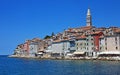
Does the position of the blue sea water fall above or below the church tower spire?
below

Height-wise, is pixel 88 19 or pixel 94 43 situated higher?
pixel 88 19

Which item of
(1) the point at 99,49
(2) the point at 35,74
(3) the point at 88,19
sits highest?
(3) the point at 88,19

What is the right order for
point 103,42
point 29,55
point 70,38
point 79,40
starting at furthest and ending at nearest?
point 29,55, point 70,38, point 79,40, point 103,42

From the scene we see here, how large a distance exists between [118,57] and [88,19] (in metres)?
51.7

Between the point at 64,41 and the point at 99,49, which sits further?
the point at 64,41

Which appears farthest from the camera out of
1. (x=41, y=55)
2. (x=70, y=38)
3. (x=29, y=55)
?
(x=29, y=55)

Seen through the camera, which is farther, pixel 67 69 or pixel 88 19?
pixel 88 19

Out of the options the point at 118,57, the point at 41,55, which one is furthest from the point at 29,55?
the point at 118,57

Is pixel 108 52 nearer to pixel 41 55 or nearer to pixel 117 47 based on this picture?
pixel 117 47

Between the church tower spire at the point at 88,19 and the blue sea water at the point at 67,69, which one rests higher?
the church tower spire at the point at 88,19

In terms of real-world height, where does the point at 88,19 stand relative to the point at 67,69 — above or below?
above

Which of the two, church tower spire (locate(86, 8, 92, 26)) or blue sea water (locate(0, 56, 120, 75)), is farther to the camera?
church tower spire (locate(86, 8, 92, 26))

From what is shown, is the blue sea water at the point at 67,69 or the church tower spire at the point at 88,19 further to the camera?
the church tower spire at the point at 88,19

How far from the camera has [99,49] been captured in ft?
315
